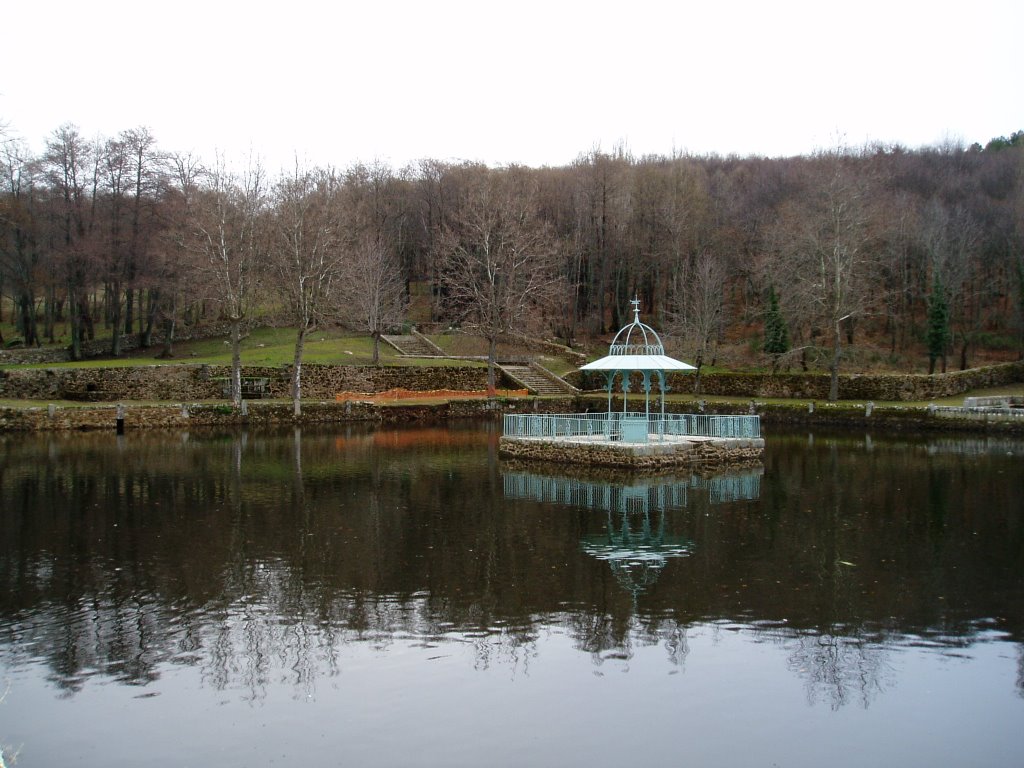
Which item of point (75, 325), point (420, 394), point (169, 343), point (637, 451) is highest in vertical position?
point (75, 325)

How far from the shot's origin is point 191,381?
43844 mm

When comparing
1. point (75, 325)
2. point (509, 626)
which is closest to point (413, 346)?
point (75, 325)

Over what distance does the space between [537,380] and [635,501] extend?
Result: 1233 inches

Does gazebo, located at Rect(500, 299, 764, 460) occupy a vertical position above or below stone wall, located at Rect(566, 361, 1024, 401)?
below

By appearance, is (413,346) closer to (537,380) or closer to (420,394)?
(420,394)

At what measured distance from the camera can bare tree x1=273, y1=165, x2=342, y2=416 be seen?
41531 mm

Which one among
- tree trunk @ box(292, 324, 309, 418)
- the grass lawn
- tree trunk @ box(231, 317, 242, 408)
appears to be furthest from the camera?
the grass lawn

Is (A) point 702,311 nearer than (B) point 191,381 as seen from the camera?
No

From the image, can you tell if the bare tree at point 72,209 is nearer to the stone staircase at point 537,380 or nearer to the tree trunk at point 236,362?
the tree trunk at point 236,362

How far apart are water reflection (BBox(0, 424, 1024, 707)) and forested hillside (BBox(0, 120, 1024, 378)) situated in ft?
72.0

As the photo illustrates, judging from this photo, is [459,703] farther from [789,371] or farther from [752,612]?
[789,371]

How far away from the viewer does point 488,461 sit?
28531mm

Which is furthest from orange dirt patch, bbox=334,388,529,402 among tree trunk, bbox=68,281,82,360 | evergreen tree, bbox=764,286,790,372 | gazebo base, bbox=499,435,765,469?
gazebo base, bbox=499,435,765,469

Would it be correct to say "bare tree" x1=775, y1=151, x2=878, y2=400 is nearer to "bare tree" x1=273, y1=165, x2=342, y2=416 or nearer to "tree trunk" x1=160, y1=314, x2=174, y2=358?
"bare tree" x1=273, y1=165, x2=342, y2=416
